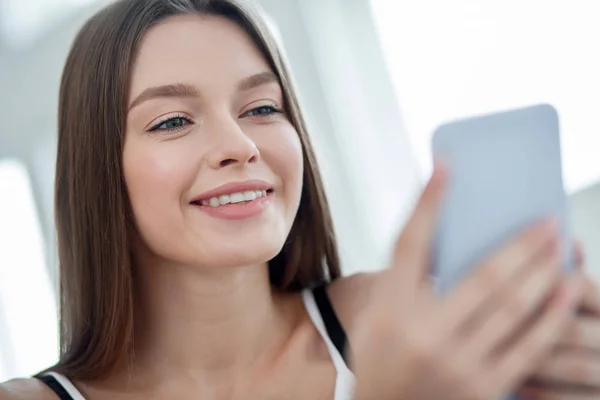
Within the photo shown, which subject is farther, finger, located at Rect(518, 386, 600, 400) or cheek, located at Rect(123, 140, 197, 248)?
cheek, located at Rect(123, 140, 197, 248)

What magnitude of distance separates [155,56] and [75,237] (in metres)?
0.28

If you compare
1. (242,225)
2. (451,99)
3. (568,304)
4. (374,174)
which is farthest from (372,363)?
(374,174)

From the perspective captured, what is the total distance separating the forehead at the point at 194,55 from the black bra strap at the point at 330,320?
1.10ft

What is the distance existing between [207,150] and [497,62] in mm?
842

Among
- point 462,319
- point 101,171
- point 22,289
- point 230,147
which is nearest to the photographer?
point 462,319

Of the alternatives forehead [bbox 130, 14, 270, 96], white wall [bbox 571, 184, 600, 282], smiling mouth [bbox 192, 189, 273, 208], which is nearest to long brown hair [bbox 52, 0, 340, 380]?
forehead [bbox 130, 14, 270, 96]

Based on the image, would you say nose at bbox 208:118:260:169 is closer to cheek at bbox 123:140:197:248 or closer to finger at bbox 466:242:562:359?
cheek at bbox 123:140:197:248

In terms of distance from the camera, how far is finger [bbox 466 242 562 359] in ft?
1.71

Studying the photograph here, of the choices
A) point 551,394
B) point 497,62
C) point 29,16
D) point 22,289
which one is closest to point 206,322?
point 551,394

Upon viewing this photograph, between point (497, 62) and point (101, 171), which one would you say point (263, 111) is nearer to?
point (101, 171)

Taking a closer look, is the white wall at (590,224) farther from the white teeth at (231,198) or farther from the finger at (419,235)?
the finger at (419,235)

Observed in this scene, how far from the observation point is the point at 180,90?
35.3 inches

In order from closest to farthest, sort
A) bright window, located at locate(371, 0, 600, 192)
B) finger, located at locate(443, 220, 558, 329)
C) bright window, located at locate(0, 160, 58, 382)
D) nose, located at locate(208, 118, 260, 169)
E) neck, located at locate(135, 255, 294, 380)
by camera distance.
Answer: finger, located at locate(443, 220, 558, 329), nose, located at locate(208, 118, 260, 169), neck, located at locate(135, 255, 294, 380), bright window, located at locate(371, 0, 600, 192), bright window, located at locate(0, 160, 58, 382)

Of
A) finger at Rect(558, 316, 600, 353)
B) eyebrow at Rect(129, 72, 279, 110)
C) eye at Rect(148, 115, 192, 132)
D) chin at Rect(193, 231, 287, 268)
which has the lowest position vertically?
finger at Rect(558, 316, 600, 353)
